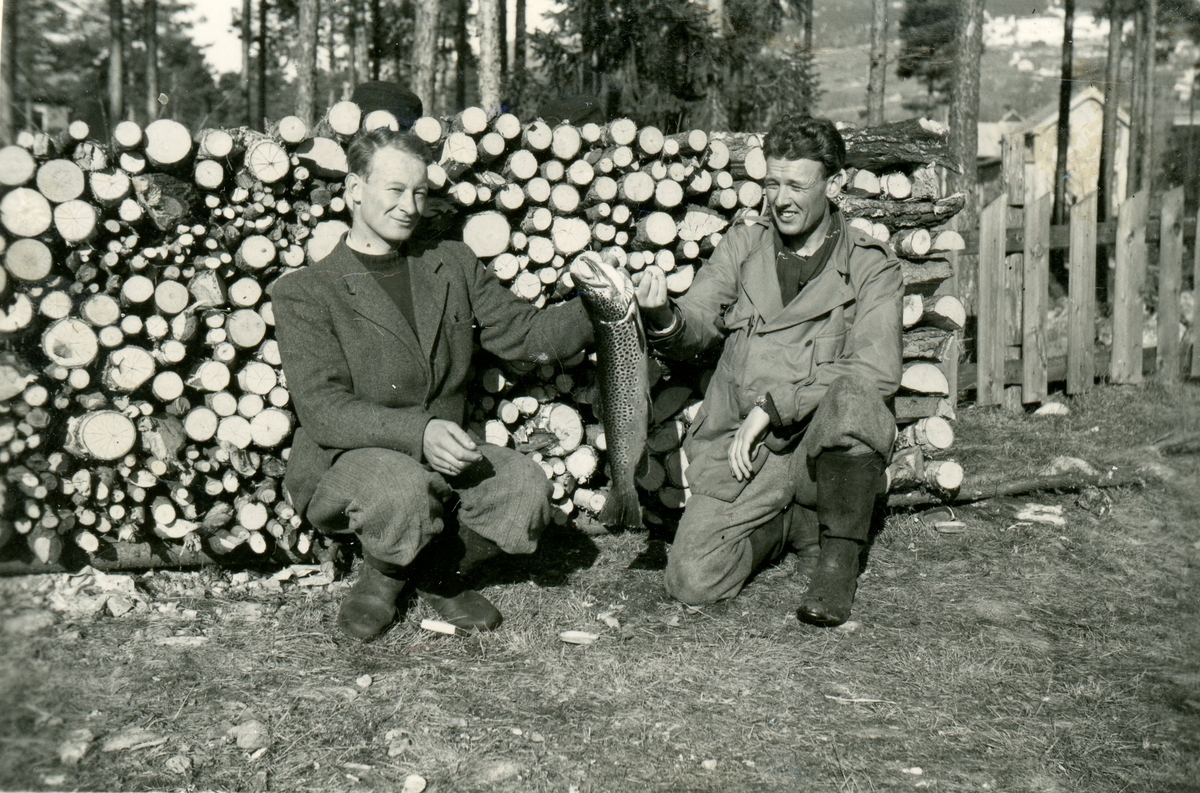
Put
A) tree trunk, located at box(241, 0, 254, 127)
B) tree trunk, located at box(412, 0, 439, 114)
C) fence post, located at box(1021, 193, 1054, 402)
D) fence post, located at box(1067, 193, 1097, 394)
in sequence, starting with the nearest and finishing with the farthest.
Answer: fence post, located at box(1021, 193, 1054, 402) → fence post, located at box(1067, 193, 1097, 394) → tree trunk, located at box(412, 0, 439, 114) → tree trunk, located at box(241, 0, 254, 127)

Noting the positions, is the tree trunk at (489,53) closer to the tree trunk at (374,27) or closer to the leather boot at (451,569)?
the leather boot at (451,569)

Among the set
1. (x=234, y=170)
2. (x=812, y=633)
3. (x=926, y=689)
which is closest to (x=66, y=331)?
(x=234, y=170)

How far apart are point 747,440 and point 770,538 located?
52 cm

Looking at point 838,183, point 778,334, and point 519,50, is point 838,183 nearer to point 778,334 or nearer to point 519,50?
point 778,334

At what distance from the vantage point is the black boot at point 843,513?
361 centimetres

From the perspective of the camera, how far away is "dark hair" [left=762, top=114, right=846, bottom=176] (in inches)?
144

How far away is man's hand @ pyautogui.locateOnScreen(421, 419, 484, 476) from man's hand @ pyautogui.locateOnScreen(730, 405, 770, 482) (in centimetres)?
107

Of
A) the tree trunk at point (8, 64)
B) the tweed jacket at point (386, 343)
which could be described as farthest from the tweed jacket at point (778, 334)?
the tree trunk at point (8, 64)

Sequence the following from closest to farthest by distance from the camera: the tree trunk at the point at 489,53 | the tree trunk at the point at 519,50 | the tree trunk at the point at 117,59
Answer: the tree trunk at the point at 489,53, the tree trunk at the point at 519,50, the tree trunk at the point at 117,59

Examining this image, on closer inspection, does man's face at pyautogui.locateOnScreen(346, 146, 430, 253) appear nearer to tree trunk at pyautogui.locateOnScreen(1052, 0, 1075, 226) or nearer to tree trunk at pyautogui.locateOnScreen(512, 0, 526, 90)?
tree trunk at pyautogui.locateOnScreen(512, 0, 526, 90)

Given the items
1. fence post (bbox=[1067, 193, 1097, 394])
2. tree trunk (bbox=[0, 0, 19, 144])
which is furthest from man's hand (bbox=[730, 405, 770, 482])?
fence post (bbox=[1067, 193, 1097, 394])

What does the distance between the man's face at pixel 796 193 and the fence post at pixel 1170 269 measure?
5625 mm

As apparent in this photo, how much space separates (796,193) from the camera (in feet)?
12.2

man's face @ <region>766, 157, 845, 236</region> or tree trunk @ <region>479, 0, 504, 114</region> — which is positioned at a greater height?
tree trunk @ <region>479, 0, 504, 114</region>
